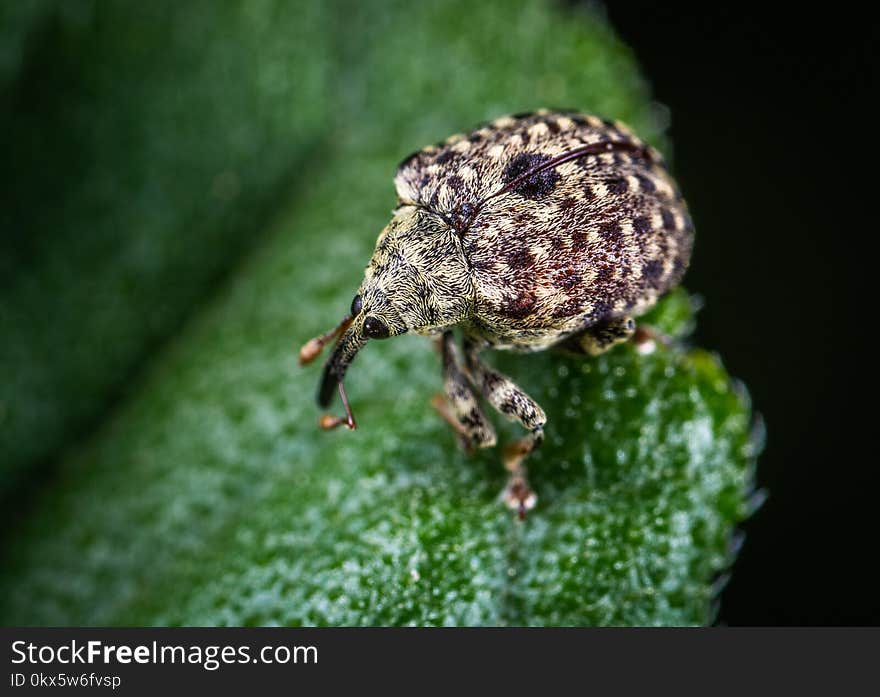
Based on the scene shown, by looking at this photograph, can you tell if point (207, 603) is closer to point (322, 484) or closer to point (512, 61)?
point (322, 484)

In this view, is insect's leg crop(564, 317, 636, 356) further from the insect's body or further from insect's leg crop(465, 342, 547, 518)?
insect's leg crop(465, 342, 547, 518)

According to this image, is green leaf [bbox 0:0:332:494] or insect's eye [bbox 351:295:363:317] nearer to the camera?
insect's eye [bbox 351:295:363:317]

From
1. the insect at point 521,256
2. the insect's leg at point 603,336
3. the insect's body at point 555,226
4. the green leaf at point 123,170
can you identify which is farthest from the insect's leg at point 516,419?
the green leaf at point 123,170

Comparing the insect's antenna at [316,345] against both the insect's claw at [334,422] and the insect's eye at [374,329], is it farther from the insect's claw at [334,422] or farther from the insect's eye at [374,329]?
the insect's claw at [334,422]

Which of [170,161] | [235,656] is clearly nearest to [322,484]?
[235,656]

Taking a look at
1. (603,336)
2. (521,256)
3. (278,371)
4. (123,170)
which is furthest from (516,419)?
(123,170)

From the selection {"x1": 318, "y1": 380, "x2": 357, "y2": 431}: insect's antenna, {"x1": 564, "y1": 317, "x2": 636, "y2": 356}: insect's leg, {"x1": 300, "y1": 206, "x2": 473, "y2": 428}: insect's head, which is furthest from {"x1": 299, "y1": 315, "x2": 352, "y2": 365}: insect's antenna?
{"x1": 564, "y1": 317, "x2": 636, "y2": 356}: insect's leg

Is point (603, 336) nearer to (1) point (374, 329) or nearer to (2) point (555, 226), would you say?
(2) point (555, 226)

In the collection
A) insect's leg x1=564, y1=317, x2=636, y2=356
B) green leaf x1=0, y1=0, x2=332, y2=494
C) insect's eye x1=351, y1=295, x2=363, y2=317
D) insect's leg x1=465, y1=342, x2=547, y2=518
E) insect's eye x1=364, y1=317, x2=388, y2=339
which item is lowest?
insect's leg x1=465, y1=342, x2=547, y2=518
